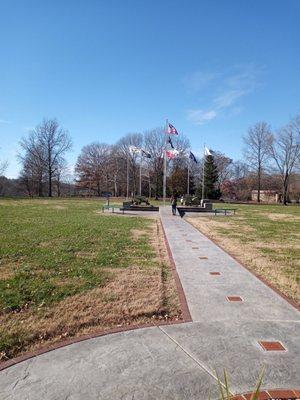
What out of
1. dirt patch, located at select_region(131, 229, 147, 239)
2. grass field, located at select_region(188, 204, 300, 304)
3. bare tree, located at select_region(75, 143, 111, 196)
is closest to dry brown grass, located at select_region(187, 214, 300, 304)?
grass field, located at select_region(188, 204, 300, 304)

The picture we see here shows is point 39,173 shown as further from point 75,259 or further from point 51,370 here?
point 51,370

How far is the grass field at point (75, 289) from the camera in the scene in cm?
502

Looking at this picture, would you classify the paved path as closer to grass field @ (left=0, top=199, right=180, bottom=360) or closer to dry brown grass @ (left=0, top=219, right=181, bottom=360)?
dry brown grass @ (left=0, top=219, right=181, bottom=360)

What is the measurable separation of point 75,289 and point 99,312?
53.0 inches

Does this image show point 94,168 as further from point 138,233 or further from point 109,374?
point 109,374

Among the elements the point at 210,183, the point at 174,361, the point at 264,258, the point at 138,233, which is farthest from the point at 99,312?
the point at 210,183

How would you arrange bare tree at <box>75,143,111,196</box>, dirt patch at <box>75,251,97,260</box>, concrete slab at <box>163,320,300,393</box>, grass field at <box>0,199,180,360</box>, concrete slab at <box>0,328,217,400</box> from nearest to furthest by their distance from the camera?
concrete slab at <box>0,328,217,400</box>
concrete slab at <box>163,320,300,393</box>
grass field at <box>0,199,180,360</box>
dirt patch at <box>75,251,97,260</box>
bare tree at <box>75,143,111,196</box>

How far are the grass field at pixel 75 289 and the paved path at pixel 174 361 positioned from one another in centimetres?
58

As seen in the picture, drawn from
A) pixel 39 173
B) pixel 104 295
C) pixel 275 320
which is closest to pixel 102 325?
pixel 104 295

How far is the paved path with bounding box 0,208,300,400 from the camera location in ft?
A: 11.1

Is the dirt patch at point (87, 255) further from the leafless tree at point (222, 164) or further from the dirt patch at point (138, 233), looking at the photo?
the leafless tree at point (222, 164)

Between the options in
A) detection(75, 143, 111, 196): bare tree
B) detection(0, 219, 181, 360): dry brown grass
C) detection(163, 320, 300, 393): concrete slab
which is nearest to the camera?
detection(163, 320, 300, 393): concrete slab

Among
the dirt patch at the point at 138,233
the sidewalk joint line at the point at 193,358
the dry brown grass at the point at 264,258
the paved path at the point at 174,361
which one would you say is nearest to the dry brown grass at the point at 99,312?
the paved path at the point at 174,361

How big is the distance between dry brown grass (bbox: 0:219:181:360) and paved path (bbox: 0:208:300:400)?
0.46 m
